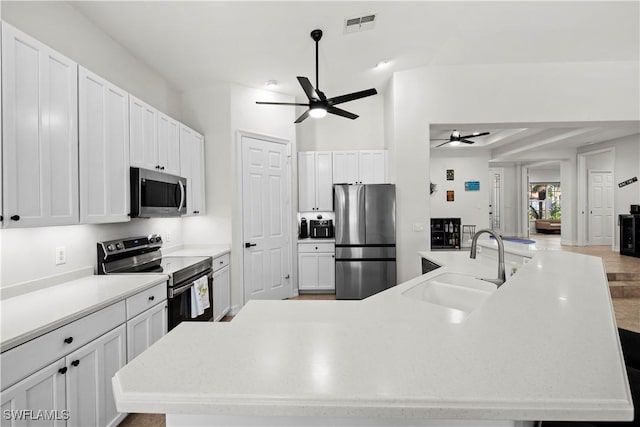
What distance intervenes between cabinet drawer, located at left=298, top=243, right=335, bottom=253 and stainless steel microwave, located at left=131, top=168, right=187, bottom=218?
189 centimetres

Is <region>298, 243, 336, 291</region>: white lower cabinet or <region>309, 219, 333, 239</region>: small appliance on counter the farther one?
<region>309, 219, 333, 239</region>: small appliance on counter

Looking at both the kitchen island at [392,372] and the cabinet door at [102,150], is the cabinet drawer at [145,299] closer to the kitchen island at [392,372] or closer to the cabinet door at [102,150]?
the cabinet door at [102,150]

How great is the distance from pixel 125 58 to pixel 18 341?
2.94 metres

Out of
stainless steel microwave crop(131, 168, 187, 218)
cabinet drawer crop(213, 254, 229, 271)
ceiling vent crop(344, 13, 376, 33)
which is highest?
ceiling vent crop(344, 13, 376, 33)

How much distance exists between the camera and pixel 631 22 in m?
2.95

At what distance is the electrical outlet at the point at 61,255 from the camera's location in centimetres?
212

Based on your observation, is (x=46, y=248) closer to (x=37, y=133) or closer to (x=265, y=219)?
(x=37, y=133)

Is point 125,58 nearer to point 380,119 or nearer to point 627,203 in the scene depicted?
point 380,119

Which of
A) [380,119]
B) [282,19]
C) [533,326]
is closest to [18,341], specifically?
[533,326]

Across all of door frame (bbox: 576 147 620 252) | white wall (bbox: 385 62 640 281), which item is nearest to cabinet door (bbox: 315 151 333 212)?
white wall (bbox: 385 62 640 281)

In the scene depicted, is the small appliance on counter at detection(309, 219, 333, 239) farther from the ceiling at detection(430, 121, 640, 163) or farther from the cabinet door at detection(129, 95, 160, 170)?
the ceiling at detection(430, 121, 640, 163)

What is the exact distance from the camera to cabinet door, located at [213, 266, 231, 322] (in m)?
3.35

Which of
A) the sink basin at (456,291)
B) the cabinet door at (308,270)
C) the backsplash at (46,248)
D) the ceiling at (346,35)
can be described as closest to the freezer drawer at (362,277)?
the cabinet door at (308,270)

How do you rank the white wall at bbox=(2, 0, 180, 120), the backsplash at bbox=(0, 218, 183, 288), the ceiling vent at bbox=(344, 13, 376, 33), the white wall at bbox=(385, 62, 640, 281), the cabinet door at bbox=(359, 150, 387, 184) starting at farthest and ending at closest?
1. the cabinet door at bbox=(359, 150, 387, 184)
2. the white wall at bbox=(385, 62, 640, 281)
3. the ceiling vent at bbox=(344, 13, 376, 33)
4. the white wall at bbox=(2, 0, 180, 120)
5. the backsplash at bbox=(0, 218, 183, 288)
